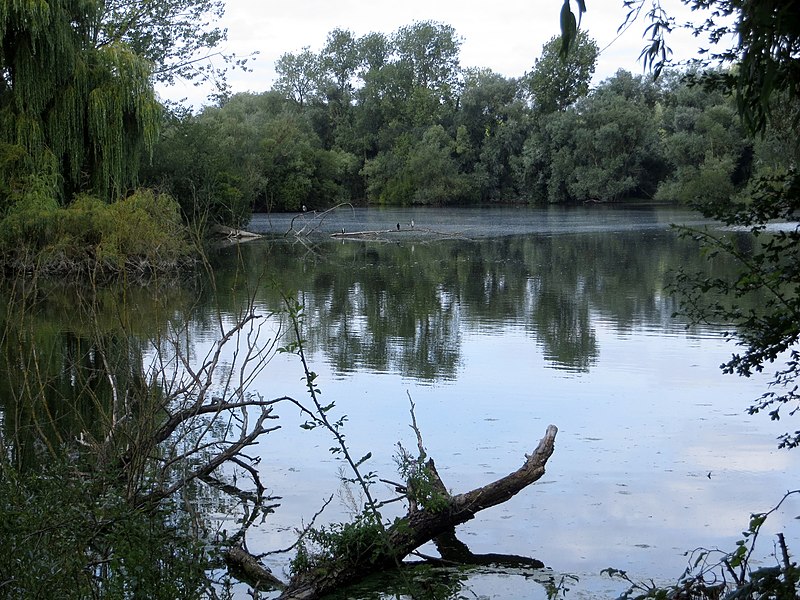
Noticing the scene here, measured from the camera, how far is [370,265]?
24.9 m

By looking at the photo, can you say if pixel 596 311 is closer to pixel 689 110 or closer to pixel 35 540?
pixel 35 540

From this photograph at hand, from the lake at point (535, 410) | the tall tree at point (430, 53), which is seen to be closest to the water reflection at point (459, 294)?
the lake at point (535, 410)

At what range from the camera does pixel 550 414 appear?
923cm

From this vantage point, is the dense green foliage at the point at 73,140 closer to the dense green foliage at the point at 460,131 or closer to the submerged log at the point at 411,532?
the submerged log at the point at 411,532

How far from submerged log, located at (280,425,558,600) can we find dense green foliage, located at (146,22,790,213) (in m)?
37.2

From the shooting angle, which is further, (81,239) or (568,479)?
(81,239)

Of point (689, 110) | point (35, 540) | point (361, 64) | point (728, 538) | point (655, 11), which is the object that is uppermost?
point (361, 64)

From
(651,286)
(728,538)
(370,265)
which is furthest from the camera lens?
(370,265)

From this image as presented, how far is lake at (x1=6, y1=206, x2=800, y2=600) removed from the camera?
20.3ft

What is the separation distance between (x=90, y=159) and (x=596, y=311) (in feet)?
40.3

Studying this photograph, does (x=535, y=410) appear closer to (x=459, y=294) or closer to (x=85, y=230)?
(x=459, y=294)

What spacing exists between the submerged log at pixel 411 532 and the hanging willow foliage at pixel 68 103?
1680 centimetres

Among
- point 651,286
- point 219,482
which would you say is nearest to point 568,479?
point 219,482

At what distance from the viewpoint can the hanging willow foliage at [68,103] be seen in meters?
20.4
